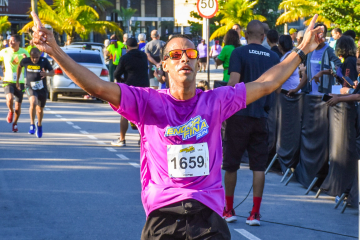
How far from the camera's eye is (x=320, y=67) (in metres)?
9.79

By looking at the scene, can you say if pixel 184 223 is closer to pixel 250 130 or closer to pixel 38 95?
pixel 250 130

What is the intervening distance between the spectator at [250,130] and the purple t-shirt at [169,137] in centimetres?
297

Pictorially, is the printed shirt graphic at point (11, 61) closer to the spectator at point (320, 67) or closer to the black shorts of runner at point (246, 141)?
the spectator at point (320, 67)

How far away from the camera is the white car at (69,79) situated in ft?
65.1

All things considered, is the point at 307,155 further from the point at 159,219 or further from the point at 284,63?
the point at 159,219

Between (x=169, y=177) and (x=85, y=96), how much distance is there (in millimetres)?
18122

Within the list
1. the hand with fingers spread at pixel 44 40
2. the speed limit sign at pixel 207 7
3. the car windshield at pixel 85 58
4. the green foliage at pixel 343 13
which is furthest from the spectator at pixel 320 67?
the green foliage at pixel 343 13

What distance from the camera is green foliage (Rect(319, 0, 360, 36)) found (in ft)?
103

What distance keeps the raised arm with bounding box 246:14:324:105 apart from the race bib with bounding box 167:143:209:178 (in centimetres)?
47

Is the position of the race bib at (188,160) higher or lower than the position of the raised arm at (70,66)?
lower

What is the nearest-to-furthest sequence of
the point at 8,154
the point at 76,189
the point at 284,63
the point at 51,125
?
the point at 284,63 < the point at 76,189 < the point at 8,154 < the point at 51,125

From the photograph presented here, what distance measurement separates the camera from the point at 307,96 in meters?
8.52

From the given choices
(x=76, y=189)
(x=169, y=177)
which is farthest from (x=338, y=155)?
(x=169, y=177)

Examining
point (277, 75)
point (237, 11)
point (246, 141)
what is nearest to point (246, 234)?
point (246, 141)
